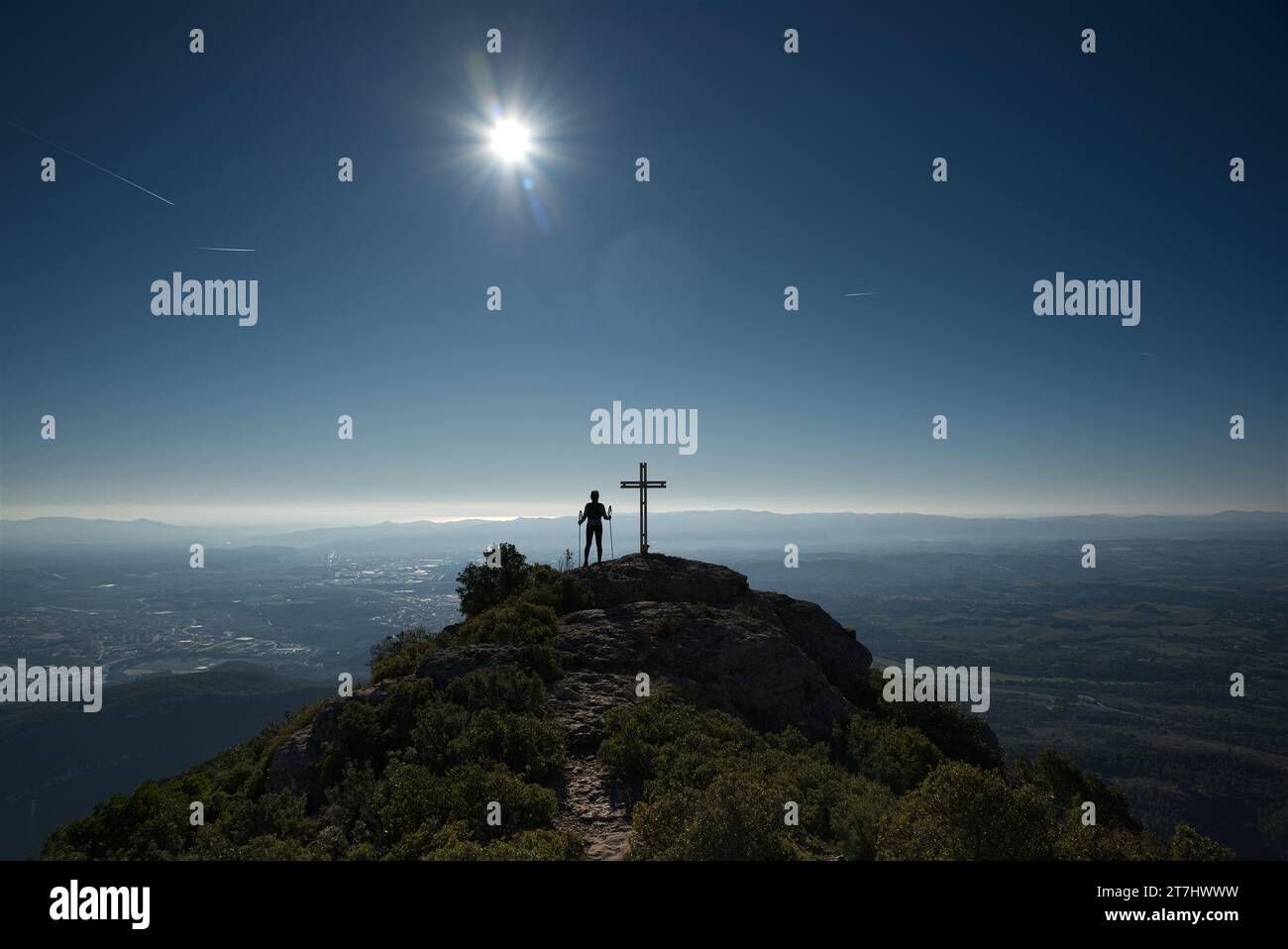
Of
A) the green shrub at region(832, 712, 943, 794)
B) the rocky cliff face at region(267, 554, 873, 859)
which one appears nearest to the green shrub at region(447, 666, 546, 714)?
the rocky cliff face at region(267, 554, 873, 859)

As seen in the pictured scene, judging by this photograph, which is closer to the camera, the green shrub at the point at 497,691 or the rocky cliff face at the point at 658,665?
the rocky cliff face at the point at 658,665

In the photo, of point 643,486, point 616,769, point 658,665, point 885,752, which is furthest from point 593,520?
point 885,752

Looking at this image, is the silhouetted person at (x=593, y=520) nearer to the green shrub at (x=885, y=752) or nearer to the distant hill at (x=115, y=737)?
the green shrub at (x=885, y=752)

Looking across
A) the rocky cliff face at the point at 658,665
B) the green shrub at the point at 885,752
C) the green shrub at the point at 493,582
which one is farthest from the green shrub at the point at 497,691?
the green shrub at the point at 885,752

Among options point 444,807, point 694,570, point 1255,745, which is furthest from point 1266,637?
point 444,807

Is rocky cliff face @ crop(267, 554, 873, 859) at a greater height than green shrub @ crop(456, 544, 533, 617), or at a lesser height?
lesser

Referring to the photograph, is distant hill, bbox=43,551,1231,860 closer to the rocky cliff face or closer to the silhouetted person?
the rocky cliff face
